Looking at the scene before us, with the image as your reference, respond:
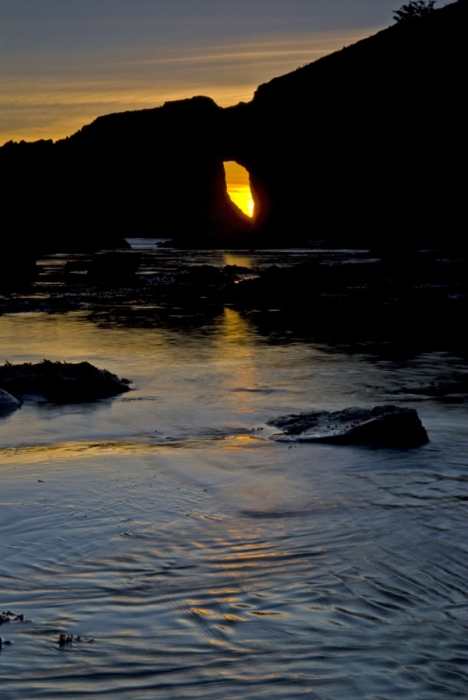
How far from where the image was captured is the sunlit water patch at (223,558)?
4176mm

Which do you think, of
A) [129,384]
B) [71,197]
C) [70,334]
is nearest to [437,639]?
[129,384]

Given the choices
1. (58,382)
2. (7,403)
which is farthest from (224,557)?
(58,382)

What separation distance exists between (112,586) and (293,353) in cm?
1160

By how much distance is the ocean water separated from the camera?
417 cm

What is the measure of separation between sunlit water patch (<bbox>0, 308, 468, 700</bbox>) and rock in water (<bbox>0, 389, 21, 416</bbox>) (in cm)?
15

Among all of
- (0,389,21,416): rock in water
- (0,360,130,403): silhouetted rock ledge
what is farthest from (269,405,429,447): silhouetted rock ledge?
(0,389,21,416): rock in water

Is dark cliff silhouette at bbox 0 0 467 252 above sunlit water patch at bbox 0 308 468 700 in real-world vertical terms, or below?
above

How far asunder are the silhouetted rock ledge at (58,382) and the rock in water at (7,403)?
37 cm

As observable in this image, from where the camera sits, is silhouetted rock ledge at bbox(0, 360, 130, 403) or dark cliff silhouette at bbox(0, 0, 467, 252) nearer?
silhouetted rock ledge at bbox(0, 360, 130, 403)

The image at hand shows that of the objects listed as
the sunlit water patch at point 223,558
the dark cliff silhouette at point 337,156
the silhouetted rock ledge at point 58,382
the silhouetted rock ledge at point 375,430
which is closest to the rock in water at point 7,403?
the sunlit water patch at point 223,558

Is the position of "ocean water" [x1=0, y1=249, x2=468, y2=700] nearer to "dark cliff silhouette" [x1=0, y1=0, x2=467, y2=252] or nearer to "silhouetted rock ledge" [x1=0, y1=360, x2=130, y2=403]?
"silhouetted rock ledge" [x1=0, y1=360, x2=130, y2=403]

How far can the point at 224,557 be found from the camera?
551 cm

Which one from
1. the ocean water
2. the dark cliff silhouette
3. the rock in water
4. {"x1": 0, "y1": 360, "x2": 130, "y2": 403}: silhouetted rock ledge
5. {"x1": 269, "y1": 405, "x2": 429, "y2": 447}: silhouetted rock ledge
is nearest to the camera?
the ocean water

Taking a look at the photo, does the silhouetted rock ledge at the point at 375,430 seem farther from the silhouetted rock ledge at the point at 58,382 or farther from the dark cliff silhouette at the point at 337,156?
the dark cliff silhouette at the point at 337,156
